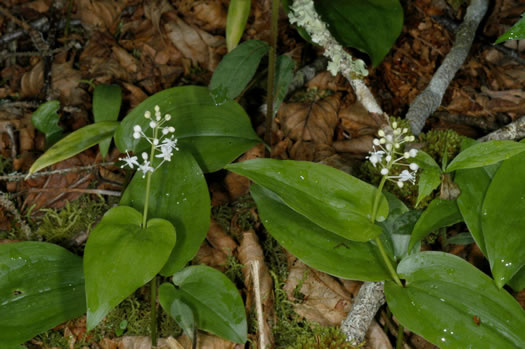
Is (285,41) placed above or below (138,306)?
above

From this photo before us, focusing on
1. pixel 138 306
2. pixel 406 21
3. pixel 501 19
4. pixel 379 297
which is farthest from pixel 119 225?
pixel 501 19

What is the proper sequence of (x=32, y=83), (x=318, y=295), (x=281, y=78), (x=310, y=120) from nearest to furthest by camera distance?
1. (x=318, y=295)
2. (x=281, y=78)
3. (x=310, y=120)
4. (x=32, y=83)

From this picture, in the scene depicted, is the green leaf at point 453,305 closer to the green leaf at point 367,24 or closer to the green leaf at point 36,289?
the green leaf at point 36,289

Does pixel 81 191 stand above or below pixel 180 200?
below

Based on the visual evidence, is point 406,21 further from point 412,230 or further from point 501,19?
point 412,230

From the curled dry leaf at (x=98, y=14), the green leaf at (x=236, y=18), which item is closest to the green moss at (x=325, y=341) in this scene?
the green leaf at (x=236, y=18)

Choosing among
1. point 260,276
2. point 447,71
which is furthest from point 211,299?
point 447,71

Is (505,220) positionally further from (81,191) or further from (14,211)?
(14,211)

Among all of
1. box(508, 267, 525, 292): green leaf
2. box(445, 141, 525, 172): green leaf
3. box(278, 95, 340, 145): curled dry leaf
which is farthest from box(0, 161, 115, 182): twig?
box(508, 267, 525, 292): green leaf

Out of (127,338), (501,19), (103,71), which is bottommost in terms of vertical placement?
(127,338)
